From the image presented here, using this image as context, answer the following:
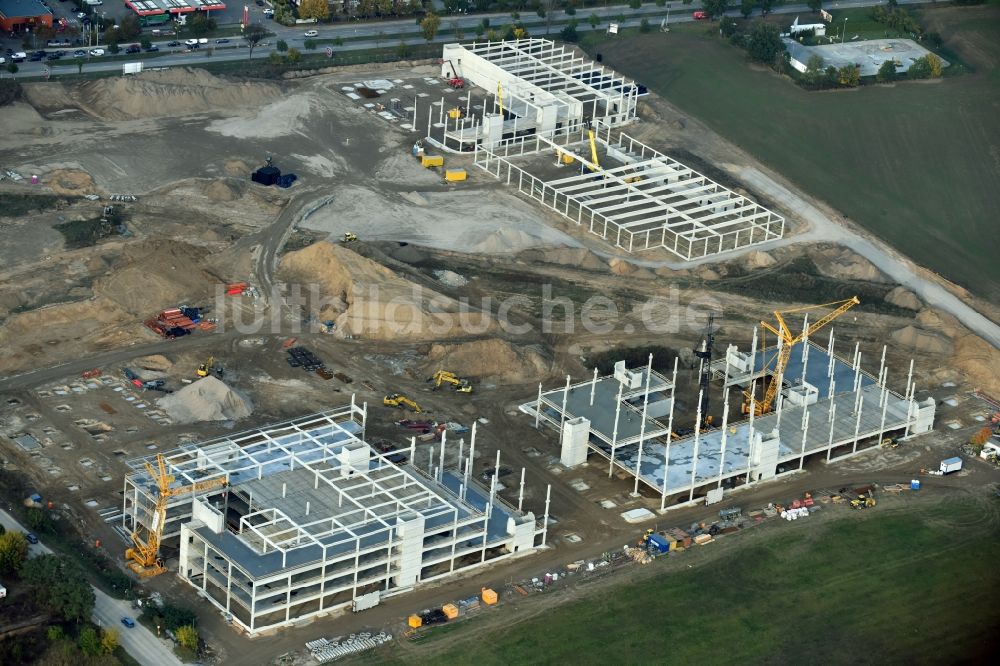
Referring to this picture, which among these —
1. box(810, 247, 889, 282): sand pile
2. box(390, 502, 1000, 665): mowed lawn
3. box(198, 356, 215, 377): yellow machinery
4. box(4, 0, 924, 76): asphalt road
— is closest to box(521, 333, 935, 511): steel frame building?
box(390, 502, 1000, 665): mowed lawn

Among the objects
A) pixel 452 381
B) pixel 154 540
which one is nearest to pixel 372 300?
pixel 452 381

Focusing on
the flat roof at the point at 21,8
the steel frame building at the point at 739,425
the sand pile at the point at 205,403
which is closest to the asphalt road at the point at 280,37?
the flat roof at the point at 21,8

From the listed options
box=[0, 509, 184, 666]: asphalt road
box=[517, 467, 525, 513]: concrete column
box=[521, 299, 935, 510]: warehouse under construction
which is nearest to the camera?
box=[0, 509, 184, 666]: asphalt road

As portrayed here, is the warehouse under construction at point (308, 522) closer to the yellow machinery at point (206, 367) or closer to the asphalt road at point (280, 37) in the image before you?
the yellow machinery at point (206, 367)

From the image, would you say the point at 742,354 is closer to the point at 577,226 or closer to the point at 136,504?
the point at 577,226

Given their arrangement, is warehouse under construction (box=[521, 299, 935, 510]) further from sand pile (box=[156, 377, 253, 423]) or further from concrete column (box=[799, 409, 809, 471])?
sand pile (box=[156, 377, 253, 423])

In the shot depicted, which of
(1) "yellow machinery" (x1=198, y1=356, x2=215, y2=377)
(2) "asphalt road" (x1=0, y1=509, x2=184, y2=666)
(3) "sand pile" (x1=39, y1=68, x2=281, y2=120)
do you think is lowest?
(2) "asphalt road" (x1=0, y1=509, x2=184, y2=666)

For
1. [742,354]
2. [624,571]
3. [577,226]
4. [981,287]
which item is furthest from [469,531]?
[981,287]
